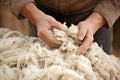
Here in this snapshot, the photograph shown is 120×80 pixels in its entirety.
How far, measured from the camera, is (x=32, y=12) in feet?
4.76

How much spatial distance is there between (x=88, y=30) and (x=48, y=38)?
160 millimetres

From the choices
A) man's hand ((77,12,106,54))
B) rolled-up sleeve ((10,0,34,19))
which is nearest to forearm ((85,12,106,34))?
man's hand ((77,12,106,54))

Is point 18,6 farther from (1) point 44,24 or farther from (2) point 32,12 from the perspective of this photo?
(1) point 44,24

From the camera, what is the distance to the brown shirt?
4.85 feet

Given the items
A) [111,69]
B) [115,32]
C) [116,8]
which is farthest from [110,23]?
[115,32]

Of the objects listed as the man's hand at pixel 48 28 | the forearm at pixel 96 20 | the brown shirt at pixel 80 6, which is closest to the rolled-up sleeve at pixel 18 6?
the brown shirt at pixel 80 6

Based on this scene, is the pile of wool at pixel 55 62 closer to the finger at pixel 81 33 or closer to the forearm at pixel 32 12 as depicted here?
the finger at pixel 81 33

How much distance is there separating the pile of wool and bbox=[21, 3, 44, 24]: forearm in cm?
14

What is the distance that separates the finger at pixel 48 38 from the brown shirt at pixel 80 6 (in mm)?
218

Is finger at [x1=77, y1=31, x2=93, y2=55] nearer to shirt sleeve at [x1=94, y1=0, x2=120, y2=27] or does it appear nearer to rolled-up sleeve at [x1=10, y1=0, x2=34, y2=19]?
shirt sleeve at [x1=94, y1=0, x2=120, y2=27]

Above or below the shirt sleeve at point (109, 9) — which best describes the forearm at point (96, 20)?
below

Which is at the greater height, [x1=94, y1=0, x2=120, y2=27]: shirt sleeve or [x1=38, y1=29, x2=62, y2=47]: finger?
[x1=94, y1=0, x2=120, y2=27]: shirt sleeve

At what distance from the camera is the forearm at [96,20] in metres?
1.41

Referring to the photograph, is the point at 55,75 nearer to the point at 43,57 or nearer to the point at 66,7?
the point at 43,57
